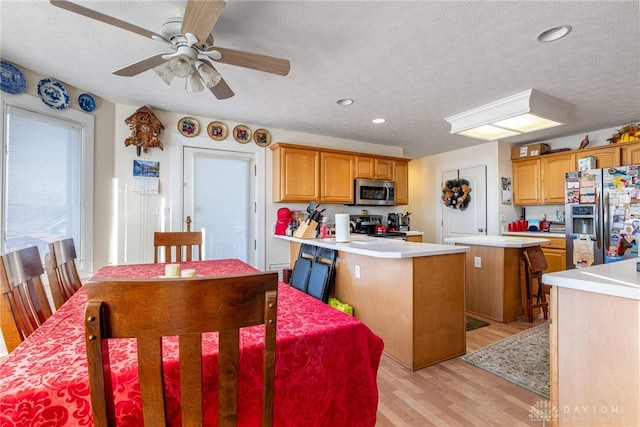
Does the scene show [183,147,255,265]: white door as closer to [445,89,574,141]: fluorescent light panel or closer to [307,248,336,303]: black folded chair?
[307,248,336,303]: black folded chair

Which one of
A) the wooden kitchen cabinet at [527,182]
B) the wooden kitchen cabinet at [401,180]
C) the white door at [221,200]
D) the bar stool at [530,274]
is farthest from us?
the wooden kitchen cabinet at [401,180]

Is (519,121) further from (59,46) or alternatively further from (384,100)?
(59,46)

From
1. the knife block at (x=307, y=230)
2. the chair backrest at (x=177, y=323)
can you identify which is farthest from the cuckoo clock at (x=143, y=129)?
the chair backrest at (x=177, y=323)

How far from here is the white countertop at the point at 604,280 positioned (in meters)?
1.12

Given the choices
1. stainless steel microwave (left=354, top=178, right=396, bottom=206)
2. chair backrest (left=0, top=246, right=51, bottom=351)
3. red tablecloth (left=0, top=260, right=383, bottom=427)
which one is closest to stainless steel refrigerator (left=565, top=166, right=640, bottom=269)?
stainless steel microwave (left=354, top=178, right=396, bottom=206)

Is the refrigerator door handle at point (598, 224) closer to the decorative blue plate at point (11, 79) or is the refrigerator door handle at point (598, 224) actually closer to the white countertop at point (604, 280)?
the white countertop at point (604, 280)

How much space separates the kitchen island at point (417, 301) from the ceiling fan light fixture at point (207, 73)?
158cm

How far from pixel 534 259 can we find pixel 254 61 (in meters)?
3.28

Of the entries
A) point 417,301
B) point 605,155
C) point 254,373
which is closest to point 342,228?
point 417,301

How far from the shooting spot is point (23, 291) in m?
1.36

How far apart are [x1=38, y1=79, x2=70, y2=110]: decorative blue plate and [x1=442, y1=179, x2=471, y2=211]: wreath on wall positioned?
5291 mm

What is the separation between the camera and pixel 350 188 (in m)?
4.34

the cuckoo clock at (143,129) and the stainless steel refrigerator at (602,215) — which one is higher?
the cuckoo clock at (143,129)

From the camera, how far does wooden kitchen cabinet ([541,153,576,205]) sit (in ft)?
13.8
